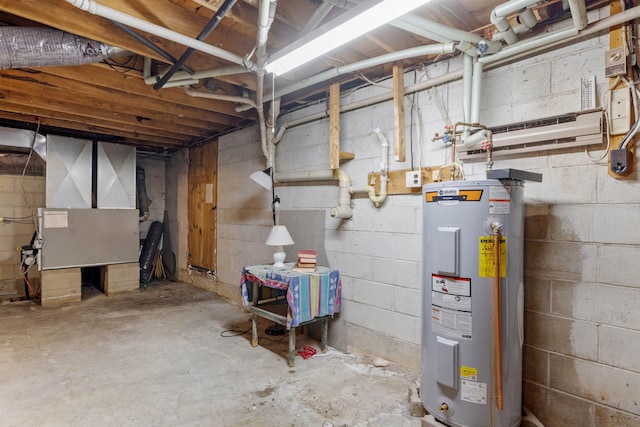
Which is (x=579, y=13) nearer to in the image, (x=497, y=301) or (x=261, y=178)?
(x=497, y=301)

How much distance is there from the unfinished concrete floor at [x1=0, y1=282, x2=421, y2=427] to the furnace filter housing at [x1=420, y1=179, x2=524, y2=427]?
41 centimetres

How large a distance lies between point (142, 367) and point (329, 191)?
2.09 meters

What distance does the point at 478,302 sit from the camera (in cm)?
167

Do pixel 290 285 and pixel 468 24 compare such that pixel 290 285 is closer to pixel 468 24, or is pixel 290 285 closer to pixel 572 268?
pixel 572 268

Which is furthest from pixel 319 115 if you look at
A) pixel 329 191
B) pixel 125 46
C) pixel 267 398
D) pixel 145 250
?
pixel 145 250

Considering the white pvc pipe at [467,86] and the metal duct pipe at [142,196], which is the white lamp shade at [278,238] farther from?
the metal duct pipe at [142,196]

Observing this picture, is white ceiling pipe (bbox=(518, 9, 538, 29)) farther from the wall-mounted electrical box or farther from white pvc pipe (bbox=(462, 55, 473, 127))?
the wall-mounted electrical box

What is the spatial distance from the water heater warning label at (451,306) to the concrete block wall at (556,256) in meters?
0.51

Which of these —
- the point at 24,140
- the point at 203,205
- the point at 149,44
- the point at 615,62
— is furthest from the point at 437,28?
the point at 24,140

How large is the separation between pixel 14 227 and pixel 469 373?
5.89 m

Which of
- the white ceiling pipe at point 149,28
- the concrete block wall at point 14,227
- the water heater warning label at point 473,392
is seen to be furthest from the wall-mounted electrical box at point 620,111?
the concrete block wall at point 14,227

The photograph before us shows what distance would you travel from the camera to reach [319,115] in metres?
3.16

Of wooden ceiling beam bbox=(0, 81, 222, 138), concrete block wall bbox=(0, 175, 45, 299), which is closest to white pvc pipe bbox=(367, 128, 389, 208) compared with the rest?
wooden ceiling beam bbox=(0, 81, 222, 138)

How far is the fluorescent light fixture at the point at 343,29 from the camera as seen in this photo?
1.44m
